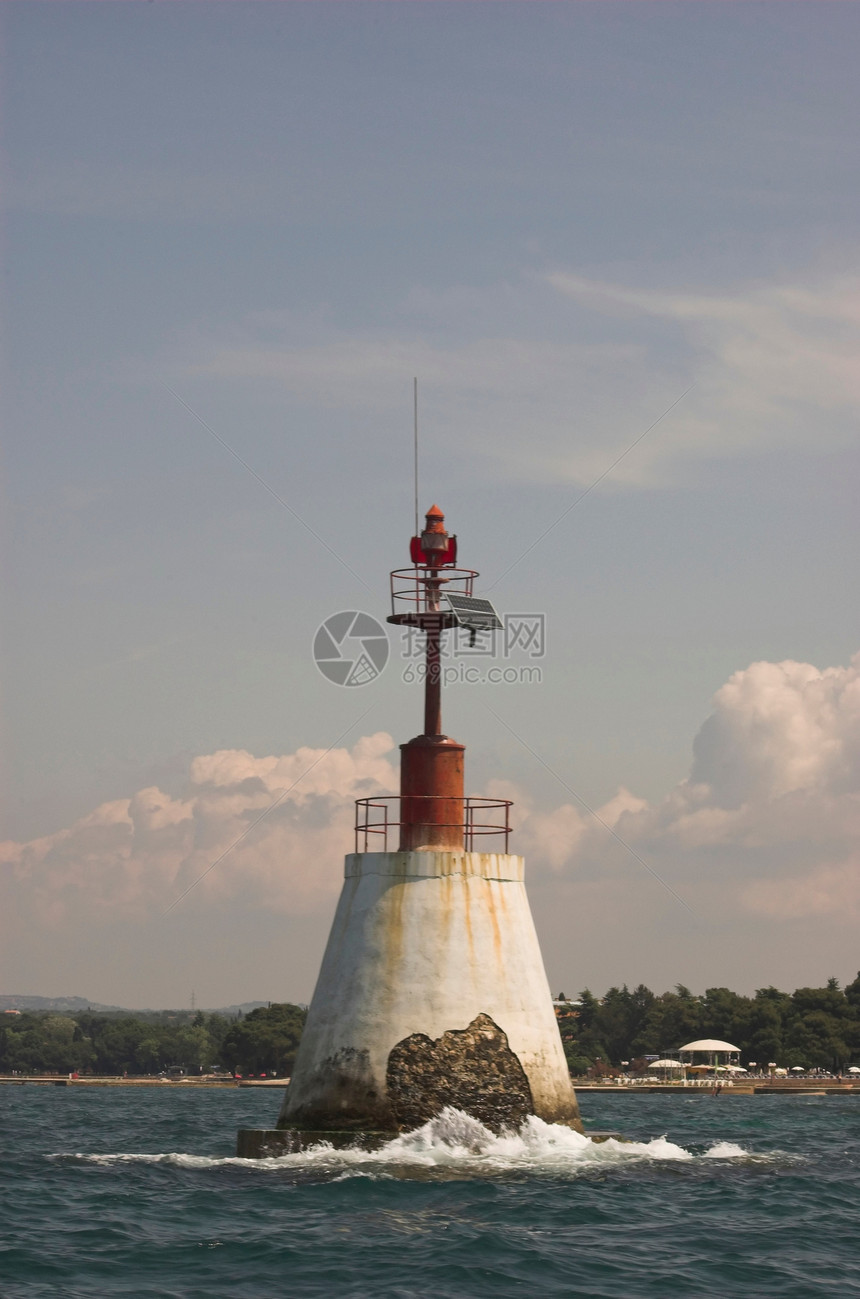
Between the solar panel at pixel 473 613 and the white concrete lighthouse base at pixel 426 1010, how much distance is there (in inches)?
181

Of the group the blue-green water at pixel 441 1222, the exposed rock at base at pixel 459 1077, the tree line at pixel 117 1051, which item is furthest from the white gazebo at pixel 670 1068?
the exposed rock at base at pixel 459 1077

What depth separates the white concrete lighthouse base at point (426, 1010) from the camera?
2542 cm

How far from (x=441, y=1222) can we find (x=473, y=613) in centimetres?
1210

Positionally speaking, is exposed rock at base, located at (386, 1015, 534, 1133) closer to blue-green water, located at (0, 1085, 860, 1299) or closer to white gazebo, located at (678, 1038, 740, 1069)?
blue-green water, located at (0, 1085, 860, 1299)

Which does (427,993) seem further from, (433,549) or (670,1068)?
(670,1068)

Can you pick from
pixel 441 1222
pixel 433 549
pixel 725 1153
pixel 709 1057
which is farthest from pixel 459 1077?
pixel 709 1057

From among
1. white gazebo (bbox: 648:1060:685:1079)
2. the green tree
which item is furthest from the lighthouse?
the green tree

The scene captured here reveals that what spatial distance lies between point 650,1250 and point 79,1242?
7.50 meters

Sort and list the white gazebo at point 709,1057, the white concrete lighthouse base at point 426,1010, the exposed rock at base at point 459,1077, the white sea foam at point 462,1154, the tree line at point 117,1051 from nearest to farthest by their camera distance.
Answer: the white sea foam at point 462,1154 → the exposed rock at base at point 459,1077 → the white concrete lighthouse base at point 426,1010 → the white gazebo at point 709,1057 → the tree line at point 117,1051

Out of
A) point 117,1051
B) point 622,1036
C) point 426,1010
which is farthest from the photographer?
point 117,1051

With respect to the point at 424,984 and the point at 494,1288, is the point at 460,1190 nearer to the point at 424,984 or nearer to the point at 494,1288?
the point at 424,984

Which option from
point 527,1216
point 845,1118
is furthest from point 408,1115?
point 845,1118

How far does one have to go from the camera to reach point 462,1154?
25.1m

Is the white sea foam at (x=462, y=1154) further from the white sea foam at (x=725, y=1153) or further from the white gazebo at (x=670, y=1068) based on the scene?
the white gazebo at (x=670, y=1068)
